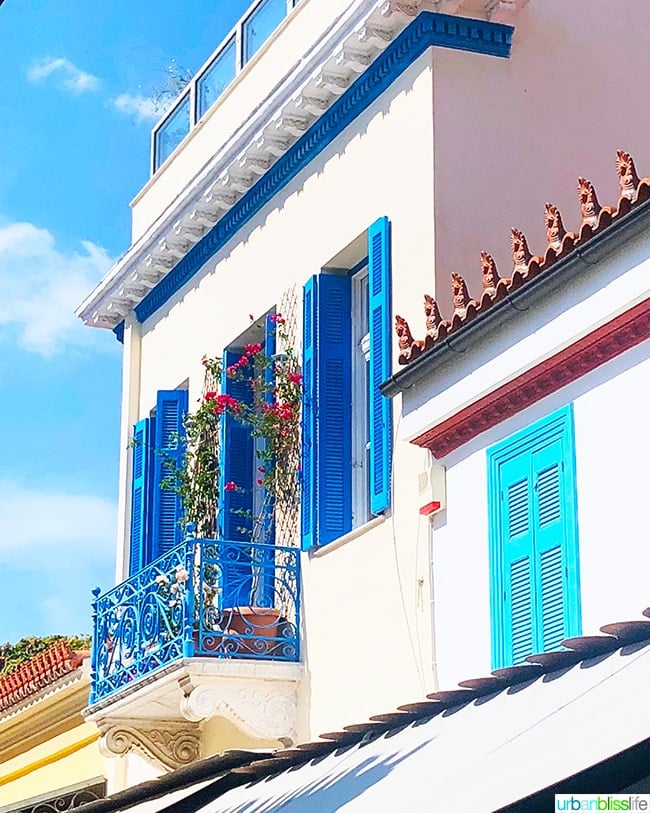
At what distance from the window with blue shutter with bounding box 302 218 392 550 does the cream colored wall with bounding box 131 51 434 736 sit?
160 millimetres

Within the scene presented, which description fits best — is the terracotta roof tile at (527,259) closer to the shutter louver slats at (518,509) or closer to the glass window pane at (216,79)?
the shutter louver slats at (518,509)

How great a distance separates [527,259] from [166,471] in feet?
19.8

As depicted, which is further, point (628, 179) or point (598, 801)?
point (628, 179)

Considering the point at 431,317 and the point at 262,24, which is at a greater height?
the point at 262,24

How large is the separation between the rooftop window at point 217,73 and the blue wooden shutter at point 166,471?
259 centimetres

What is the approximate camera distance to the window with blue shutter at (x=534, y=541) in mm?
9305

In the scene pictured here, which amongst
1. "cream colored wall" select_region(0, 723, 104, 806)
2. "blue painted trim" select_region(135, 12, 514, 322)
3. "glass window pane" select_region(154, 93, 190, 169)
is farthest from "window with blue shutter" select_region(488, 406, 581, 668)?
"cream colored wall" select_region(0, 723, 104, 806)

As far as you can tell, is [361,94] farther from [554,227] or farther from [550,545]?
[550,545]

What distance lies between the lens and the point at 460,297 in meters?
10.3

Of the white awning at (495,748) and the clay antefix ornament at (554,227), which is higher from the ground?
the clay antefix ornament at (554,227)

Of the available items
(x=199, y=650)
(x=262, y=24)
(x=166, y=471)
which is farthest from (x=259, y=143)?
(x=199, y=650)

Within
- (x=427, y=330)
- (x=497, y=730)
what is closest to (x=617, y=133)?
(x=427, y=330)

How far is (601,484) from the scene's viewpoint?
30.0ft

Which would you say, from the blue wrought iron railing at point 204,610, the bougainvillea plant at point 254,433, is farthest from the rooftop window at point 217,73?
the blue wrought iron railing at point 204,610
